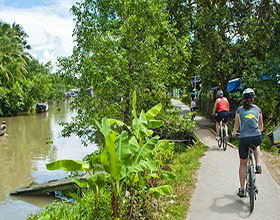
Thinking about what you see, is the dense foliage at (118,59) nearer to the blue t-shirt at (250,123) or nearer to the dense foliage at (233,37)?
the dense foliage at (233,37)

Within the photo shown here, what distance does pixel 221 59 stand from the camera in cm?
1561

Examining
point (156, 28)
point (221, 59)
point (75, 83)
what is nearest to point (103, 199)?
point (75, 83)

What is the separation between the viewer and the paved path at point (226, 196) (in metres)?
5.51

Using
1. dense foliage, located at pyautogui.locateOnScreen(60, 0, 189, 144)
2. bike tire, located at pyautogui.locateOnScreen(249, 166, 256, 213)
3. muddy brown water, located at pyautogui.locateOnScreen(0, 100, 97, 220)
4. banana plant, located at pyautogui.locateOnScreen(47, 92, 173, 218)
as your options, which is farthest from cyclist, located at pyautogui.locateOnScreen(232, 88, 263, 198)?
muddy brown water, located at pyautogui.locateOnScreen(0, 100, 97, 220)

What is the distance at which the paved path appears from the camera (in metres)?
5.51

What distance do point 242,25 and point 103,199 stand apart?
40.5 ft

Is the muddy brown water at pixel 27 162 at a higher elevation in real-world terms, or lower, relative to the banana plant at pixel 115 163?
lower

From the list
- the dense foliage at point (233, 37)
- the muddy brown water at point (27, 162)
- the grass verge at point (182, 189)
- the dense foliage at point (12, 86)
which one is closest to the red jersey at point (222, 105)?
the grass verge at point (182, 189)

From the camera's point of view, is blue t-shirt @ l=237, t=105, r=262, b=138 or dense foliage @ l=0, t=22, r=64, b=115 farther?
dense foliage @ l=0, t=22, r=64, b=115

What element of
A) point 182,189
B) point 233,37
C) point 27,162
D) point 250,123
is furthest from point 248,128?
point 27,162

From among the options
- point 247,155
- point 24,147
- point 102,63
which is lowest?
point 24,147

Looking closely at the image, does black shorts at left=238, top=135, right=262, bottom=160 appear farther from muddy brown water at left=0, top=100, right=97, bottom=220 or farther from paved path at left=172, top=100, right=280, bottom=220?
muddy brown water at left=0, top=100, right=97, bottom=220

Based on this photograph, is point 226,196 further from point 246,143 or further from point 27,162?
point 27,162

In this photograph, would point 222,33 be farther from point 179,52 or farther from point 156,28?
point 156,28
